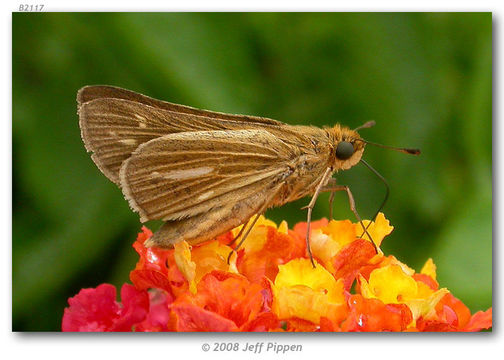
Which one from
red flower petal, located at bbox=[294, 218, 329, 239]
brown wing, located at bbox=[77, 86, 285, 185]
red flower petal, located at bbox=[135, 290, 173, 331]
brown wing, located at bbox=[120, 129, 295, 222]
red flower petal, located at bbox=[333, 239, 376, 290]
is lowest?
red flower petal, located at bbox=[135, 290, 173, 331]

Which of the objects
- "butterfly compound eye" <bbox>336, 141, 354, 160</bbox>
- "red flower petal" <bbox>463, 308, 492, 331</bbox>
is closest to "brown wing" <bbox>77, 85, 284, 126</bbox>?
"butterfly compound eye" <bbox>336, 141, 354, 160</bbox>

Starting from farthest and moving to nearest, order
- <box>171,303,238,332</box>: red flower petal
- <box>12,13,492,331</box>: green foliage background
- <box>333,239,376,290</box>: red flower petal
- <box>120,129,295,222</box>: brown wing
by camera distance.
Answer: <box>12,13,492,331</box>: green foliage background → <box>120,129,295,222</box>: brown wing → <box>333,239,376,290</box>: red flower petal → <box>171,303,238,332</box>: red flower petal

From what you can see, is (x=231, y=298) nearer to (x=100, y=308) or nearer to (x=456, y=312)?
(x=100, y=308)

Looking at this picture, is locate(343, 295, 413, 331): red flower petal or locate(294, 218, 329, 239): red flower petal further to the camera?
locate(294, 218, 329, 239): red flower petal

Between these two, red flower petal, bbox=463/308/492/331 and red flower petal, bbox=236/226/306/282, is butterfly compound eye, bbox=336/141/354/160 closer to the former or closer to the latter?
red flower petal, bbox=236/226/306/282

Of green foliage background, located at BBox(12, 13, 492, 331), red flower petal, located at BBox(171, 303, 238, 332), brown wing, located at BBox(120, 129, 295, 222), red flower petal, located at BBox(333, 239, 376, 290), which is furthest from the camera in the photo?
green foliage background, located at BBox(12, 13, 492, 331)

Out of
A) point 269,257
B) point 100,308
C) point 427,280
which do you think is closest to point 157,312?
point 100,308

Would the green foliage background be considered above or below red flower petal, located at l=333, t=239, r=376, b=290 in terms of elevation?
above

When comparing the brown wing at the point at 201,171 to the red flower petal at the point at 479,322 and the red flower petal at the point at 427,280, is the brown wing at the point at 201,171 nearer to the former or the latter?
the red flower petal at the point at 427,280
